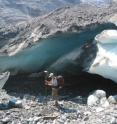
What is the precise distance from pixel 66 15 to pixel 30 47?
96.5 inches

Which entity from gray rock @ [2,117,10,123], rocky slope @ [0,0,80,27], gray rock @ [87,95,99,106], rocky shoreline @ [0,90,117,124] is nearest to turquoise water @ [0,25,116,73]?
rocky shoreline @ [0,90,117,124]

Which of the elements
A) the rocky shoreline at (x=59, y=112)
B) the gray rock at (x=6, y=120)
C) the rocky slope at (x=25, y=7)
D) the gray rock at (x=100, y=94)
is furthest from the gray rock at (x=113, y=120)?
the rocky slope at (x=25, y=7)

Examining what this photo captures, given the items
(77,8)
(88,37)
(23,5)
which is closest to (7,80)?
(88,37)

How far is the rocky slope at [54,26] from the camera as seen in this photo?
1231 centimetres

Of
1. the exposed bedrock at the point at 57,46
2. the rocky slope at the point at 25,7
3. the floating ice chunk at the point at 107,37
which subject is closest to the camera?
the floating ice chunk at the point at 107,37

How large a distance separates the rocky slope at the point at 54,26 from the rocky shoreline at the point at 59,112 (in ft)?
6.79

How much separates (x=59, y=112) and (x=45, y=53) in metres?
3.59

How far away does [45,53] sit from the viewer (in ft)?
41.4

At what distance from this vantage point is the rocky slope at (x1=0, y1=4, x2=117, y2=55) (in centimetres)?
1231

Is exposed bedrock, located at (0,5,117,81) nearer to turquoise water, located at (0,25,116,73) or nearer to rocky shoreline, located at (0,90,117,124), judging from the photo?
turquoise water, located at (0,25,116,73)

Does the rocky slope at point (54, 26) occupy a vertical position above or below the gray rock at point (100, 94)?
above

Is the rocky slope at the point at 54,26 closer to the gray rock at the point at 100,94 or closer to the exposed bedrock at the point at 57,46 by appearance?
the exposed bedrock at the point at 57,46

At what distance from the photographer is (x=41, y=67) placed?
42.5 ft

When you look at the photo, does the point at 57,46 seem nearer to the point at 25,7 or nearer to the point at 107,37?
the point at 107,37
